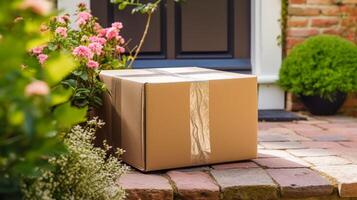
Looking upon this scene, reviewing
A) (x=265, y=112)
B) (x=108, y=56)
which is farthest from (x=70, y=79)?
(x=265, y=112)

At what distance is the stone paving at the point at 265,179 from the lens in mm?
2125

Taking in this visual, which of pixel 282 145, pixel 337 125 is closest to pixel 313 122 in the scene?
pixel 337 125

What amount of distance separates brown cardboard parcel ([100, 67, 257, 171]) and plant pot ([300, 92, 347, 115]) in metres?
1.78

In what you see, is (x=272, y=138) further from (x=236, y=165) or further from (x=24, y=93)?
(x=24, y=93)

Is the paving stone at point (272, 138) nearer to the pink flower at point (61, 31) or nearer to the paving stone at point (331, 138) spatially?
the paving stone at point (331, 138)

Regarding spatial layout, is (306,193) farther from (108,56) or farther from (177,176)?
(108,56)

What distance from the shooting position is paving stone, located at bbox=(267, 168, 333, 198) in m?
2.18

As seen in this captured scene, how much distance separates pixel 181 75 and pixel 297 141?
35.6 inches

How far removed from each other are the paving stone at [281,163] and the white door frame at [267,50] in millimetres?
1737

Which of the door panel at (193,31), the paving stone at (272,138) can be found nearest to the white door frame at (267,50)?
the door panel at (193,31)

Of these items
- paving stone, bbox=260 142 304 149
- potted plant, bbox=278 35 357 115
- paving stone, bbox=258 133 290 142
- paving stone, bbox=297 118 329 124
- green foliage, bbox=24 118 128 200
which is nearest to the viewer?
green foliage, bbox=24 118 128 200

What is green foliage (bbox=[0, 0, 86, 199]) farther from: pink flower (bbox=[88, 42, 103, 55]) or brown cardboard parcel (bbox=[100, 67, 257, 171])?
pink flower (bbox=[88, 42, 103, 55])

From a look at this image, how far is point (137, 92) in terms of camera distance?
2.29 m

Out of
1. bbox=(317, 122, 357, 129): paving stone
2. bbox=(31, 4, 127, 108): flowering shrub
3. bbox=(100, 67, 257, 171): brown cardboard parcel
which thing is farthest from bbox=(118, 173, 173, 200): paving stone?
bbox=(317, 122, 357, 129): paving stone
